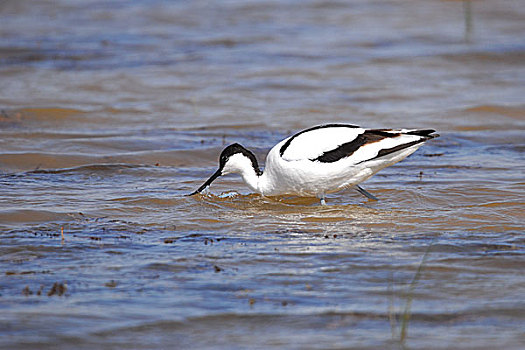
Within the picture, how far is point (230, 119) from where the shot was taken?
10523 mm

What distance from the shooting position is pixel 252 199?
7230mm

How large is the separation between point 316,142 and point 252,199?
1033 millimetres

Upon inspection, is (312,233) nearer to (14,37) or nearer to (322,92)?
(322,92)

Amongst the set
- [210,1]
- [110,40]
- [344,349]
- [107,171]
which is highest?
[210,1]

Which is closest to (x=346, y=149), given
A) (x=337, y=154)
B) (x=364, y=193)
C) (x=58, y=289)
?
(x=337, y=154)

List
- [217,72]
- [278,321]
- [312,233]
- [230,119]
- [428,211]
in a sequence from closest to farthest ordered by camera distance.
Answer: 1. [278,321]
2. [312,233]
3. [428,211]
4. [230,119]
5. [217,72]

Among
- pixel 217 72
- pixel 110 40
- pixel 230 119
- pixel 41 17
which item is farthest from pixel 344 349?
pixel 41 17

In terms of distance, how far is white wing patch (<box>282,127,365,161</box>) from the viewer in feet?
21.2

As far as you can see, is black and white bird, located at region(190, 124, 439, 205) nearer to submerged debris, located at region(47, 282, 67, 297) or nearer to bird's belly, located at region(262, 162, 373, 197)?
bird's belly, located at region(262, 162, 373, 197)

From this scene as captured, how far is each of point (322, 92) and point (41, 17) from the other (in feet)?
30.3

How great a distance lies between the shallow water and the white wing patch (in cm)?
51

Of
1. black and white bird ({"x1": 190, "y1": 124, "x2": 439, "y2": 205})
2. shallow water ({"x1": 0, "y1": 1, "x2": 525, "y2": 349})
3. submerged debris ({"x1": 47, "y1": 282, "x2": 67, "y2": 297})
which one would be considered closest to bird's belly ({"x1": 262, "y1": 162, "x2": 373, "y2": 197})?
black and white bird ({"x1": 190, "y1": 124, "x2": 439, "y2": 205})

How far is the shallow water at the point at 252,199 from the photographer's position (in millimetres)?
4379

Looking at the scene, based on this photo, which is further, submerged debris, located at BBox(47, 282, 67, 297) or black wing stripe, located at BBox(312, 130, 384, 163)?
black wing stripe, located at BBox(312, 130, 384, 163)
